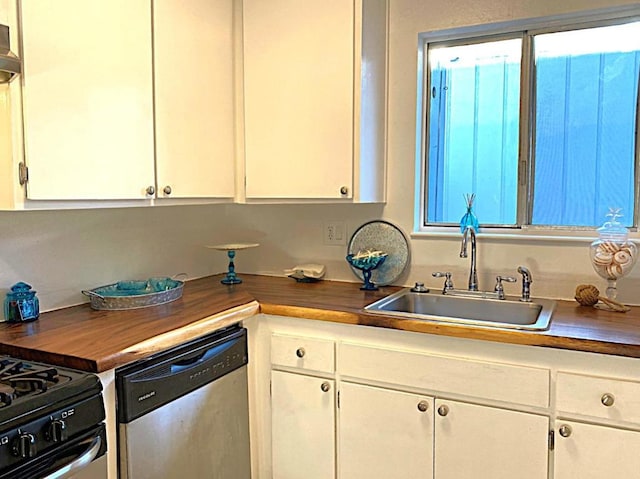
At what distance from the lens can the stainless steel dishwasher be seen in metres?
1.59

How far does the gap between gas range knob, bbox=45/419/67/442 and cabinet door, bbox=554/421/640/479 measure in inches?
55.3

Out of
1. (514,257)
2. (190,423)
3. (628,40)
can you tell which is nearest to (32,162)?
(190,423)

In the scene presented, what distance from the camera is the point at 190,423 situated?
1804mm

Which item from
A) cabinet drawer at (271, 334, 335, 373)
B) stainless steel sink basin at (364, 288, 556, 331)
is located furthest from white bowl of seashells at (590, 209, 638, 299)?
cabinet drawer at (271, 334, 335, 373)

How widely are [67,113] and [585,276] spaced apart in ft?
6.52

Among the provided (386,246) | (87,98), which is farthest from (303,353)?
(87,98)

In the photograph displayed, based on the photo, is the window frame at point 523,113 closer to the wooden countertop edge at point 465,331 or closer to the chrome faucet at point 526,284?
the chrome faucet at point 526,284

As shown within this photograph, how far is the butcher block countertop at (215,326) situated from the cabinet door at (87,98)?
0.44 meters

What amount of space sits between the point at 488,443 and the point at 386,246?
3.32 ft

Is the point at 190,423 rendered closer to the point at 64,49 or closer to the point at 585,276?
the point at 64,49

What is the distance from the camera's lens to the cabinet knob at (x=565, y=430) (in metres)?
1.67

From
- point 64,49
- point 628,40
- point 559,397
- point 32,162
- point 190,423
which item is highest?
point 628,40

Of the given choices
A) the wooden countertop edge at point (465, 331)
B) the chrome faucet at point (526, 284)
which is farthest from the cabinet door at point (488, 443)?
the chrome faucet at point (526, 284)

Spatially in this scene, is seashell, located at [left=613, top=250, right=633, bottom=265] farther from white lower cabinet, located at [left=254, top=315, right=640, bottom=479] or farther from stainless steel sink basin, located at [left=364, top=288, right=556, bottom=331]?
white lower cabinet, located at [left=254, top=315, right=640, bottom=479]
